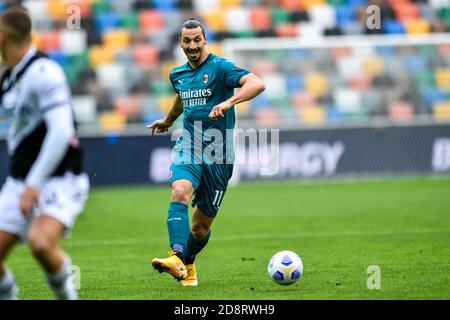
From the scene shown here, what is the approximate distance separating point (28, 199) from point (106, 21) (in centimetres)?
2016

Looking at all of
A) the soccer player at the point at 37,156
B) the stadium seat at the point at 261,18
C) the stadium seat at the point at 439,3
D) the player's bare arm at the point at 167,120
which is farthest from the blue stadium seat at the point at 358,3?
the soccer player at the point at 37,156

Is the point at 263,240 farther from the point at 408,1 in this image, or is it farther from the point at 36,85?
the point at 408,1

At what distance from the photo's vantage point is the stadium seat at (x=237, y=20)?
26219 millimetres

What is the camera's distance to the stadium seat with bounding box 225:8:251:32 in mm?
26219

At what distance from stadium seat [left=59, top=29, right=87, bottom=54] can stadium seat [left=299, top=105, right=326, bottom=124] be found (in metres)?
5.88

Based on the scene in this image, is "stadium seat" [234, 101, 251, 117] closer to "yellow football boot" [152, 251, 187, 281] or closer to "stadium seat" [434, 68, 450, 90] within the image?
"stadium seat" [434, 68, 450, 90]

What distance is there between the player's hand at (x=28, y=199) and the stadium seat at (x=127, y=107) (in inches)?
711

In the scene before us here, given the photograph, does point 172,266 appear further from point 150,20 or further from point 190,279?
point 150,20

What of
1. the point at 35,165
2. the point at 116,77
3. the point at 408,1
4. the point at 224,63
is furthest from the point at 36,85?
the point at 408,1

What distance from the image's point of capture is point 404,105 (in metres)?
23.2

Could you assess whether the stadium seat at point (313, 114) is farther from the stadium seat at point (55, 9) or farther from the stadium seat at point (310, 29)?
the stadium seat at point (55, 9)

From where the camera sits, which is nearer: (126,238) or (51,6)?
(126,238)
